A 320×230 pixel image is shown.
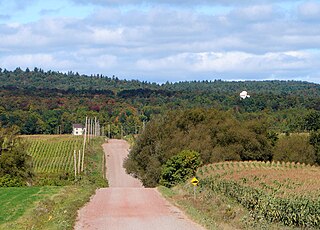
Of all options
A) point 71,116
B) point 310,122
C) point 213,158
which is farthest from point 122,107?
point 213,158

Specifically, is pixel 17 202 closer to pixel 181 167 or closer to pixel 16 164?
pixel 181 167

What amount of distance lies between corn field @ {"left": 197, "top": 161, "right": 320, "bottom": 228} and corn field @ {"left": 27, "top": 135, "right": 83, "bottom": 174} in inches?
2157

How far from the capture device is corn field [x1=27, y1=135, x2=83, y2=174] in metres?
91.2

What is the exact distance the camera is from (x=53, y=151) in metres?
106

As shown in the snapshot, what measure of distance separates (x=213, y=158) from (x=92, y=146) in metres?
55.6

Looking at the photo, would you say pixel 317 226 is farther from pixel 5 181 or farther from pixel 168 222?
pixel 5 181

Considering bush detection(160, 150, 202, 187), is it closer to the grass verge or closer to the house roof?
the grass verge

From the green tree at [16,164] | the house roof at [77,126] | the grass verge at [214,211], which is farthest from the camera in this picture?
the house roof at [77,126]

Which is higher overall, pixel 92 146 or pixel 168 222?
pixel 168 222

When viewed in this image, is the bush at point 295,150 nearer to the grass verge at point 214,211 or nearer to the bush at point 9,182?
the bush at point 9,182

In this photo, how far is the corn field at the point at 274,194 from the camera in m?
22.8

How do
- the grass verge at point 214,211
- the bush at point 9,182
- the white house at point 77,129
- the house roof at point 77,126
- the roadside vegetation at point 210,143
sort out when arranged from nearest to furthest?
the grass verge at point 214,211
the bush at point 9,182
the roadside vegetation at point 210,143
the white house at point 77,129
the house roof at point 77,126

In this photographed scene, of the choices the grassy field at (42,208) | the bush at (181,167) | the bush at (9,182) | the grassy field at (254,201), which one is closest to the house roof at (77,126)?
the bush at (9,182)

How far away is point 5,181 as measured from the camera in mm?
49906
